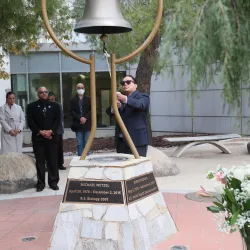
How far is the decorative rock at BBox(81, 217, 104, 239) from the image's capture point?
14.9ft

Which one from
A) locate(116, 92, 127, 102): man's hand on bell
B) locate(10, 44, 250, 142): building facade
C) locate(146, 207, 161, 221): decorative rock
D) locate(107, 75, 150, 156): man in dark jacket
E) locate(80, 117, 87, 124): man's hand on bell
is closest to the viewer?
locate(146, 207, 161, 221): decorative rock

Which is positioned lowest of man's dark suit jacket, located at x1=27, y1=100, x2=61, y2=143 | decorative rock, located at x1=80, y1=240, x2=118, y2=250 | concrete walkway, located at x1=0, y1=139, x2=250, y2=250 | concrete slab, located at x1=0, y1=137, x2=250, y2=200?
concrete slab, located at x1=0, y1=137, x2=250, y2=200

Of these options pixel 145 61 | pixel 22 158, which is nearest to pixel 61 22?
pixel 145 61

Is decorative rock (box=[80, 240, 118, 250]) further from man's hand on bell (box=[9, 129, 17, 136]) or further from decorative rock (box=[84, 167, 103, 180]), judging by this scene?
man's hand on bell (box=[9, 129, 17, 136])

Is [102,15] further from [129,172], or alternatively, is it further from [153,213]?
[153,213]

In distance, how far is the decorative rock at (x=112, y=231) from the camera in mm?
4469

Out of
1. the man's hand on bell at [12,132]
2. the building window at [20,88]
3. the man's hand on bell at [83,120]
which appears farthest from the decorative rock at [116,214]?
the building window at [20,88]

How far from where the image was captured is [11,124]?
9.84 meters

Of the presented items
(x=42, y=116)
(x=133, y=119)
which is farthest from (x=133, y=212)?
(x=42, y=116)

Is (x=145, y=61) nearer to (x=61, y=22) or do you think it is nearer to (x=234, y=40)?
(x=61, y=22)

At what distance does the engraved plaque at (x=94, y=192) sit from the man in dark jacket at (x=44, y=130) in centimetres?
289

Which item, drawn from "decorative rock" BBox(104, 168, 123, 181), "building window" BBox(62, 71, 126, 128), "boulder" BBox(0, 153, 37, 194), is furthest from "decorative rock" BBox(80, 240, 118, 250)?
"building window" BBox(62, 71, 126, 128)

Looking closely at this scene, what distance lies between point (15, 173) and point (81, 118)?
231 cm

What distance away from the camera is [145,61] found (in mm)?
13016
